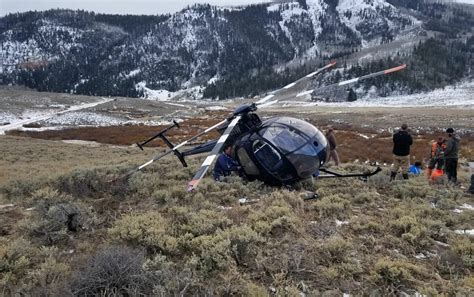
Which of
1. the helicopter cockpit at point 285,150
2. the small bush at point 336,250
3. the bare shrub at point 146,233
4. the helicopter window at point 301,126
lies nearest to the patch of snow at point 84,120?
the helicopter cockpit at point 285,150

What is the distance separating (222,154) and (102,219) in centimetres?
430

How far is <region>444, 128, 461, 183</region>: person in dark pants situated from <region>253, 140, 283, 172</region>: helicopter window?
6964 mm

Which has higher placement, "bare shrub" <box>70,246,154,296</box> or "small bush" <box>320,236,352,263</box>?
"bare shrub" <box>70,246,154,296</box>

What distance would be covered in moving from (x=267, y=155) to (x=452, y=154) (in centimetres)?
735

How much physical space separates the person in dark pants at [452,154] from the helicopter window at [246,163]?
286 inches

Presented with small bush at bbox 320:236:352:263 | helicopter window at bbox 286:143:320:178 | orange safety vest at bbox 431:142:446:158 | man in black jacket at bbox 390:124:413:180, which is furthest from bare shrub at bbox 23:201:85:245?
orange safety vest at bbox 431:142:446:158

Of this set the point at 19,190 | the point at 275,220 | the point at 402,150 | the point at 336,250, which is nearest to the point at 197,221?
the point at 275,220

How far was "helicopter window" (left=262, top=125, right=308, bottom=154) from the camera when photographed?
9055 millimetres

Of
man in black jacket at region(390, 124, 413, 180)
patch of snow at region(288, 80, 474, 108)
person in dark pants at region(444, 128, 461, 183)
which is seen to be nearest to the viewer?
man in black jacket at region(390, 124, 413, 180)

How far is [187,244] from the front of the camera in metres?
6.09

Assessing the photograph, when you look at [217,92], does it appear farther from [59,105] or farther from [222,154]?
[222,154]

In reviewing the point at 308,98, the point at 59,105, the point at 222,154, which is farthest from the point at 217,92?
the point at 222,154

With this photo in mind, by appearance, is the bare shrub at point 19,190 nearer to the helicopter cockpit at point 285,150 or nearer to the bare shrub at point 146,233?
the bare shrub at point 146,233

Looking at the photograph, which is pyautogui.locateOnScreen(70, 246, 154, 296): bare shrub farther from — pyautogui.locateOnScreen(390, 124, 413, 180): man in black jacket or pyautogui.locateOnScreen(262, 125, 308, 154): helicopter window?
pyautogui.locateOnScreen(390, 124, 413, 180): man in black jacket
